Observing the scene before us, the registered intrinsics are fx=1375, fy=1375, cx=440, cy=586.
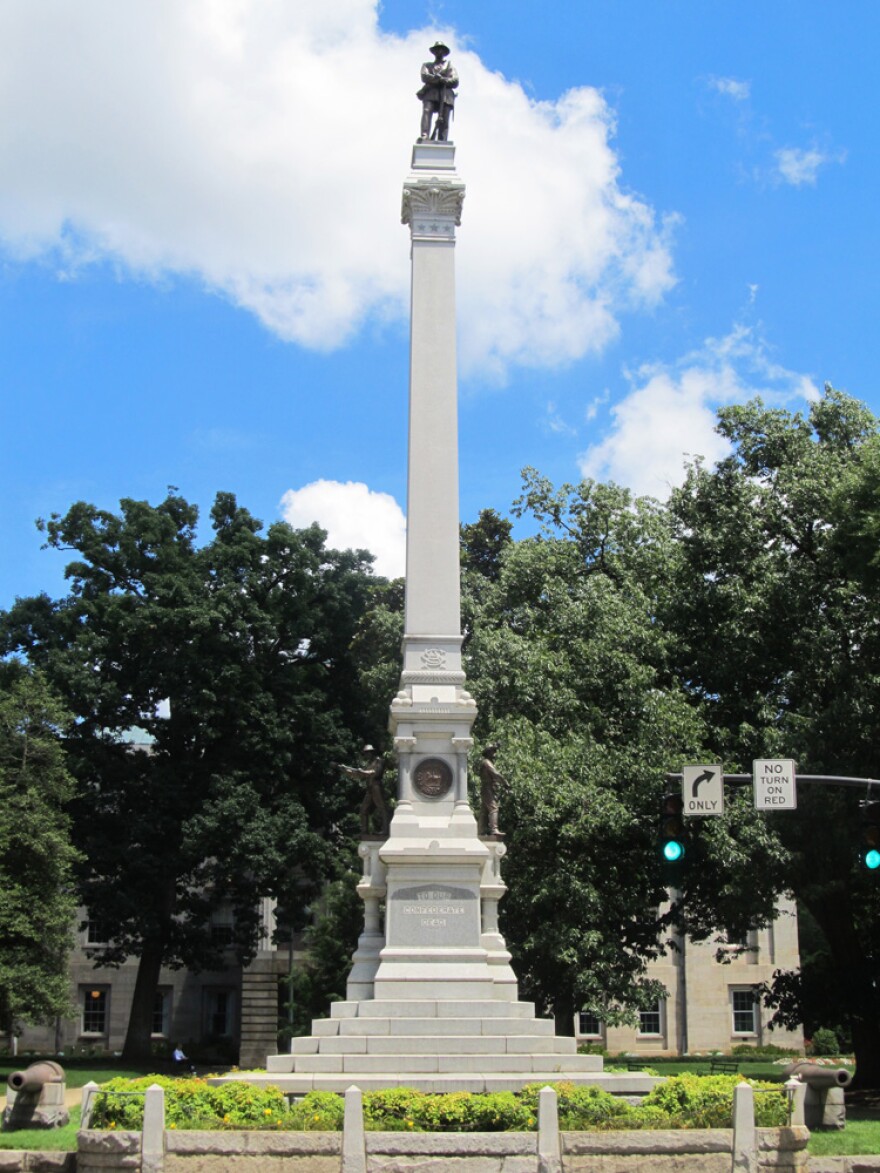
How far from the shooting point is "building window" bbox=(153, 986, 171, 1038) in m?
56.6

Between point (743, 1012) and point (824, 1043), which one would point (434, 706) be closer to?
point (824, 1043)

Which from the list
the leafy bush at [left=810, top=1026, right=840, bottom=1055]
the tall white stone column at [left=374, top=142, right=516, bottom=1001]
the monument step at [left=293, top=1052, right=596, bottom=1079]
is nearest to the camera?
the monument step at [left=293, top=1052, right=596, bottom=1079]

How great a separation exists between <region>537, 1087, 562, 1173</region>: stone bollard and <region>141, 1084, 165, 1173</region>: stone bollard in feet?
12.2

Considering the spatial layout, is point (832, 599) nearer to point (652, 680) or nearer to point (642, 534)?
point (652, 680)

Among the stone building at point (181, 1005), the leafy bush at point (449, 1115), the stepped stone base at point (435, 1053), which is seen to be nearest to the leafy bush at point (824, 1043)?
the stone building at point (181, 1005)

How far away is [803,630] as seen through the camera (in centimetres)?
3334

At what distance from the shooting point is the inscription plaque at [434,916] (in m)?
22.3

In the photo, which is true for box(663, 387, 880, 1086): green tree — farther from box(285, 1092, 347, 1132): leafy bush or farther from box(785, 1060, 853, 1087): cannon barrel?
box(285, 1092, 347, 1132): leafy bush

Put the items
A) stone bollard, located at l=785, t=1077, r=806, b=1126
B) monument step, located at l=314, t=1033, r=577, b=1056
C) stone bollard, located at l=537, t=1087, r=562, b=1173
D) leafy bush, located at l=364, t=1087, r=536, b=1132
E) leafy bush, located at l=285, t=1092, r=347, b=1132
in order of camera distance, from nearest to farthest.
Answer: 1. stone bollard, located at l=537, t=1087, r=562, b=1173
2. leafy bush, located at l=285, t=1092, r=347, b=1132
3. leafy bush, located at l=364, t=1087, r=536, b=1132
4. stone bollard, located at l=785, t=1077, r=806, b=1126
5. monument step, located at l=314, t=1033, r=577, b=1056

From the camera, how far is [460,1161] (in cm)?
1355

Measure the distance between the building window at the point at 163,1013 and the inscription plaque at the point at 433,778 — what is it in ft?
122

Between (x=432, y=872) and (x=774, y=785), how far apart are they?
6276 mm

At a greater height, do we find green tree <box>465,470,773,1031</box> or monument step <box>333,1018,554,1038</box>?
green tree <box>465,470,773,1031</box>

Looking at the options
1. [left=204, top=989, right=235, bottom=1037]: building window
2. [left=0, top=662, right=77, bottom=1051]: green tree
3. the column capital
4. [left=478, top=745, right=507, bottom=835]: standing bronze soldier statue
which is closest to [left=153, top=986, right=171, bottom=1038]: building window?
[left=204, top=989, right=235, bottom=1037]: building window
